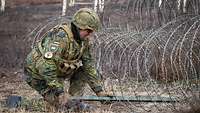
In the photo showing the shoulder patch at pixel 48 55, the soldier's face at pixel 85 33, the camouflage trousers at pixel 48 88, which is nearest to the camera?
the shoulder patch at pixel 48 55

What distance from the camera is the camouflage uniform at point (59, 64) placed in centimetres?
610

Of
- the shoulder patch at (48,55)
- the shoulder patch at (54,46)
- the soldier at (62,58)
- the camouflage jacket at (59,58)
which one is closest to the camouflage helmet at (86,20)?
the soldier at (62,58)

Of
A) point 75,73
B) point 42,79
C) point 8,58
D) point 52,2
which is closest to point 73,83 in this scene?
point 75,73

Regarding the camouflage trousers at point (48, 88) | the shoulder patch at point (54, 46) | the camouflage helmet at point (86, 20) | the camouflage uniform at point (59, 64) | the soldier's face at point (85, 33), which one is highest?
the camouflage helmet at point (86, 20)

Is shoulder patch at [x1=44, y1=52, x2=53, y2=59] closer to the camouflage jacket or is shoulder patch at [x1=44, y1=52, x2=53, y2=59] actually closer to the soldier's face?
the camouflage jacket

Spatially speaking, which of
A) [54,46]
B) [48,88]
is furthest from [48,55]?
[48,88]

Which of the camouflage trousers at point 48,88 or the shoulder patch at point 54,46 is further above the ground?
the shoulder patch at point 54,46

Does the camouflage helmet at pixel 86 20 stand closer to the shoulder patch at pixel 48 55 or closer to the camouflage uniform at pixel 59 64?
the camouflage uniform at pixel 59 64

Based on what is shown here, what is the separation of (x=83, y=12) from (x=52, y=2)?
1520 centimetres

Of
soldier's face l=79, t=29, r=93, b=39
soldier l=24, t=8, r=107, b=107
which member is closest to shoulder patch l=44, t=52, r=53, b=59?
soldier l=24, t=8, r=107, b=107

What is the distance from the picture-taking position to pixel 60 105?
6.20 metres

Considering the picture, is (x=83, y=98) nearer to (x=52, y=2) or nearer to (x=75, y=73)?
(x=75, y=73)

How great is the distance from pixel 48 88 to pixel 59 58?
425mm

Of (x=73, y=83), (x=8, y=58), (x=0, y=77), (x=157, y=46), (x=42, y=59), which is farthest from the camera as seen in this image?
(x=8, y=58)
